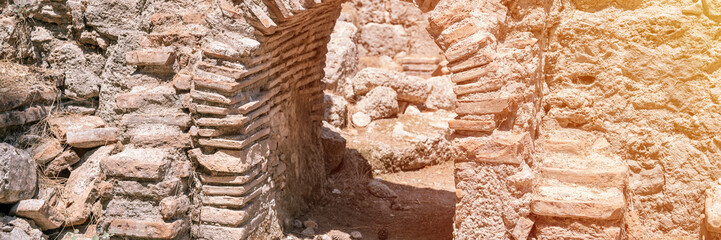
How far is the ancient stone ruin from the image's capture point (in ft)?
13.1

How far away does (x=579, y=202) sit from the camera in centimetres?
376

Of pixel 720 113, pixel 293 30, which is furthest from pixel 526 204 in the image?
pixel 293 30

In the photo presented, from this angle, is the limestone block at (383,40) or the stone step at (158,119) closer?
the stone step at (158,119)

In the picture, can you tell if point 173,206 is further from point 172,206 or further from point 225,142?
point 225,142

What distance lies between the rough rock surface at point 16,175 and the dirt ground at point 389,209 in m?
1.95

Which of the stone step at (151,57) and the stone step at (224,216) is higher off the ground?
the stone step at (151,57)

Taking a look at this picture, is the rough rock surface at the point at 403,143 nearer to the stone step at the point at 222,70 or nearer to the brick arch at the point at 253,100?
the brick arch at the point at 253,100

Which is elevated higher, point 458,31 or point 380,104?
point 458,31

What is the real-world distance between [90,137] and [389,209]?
297cm

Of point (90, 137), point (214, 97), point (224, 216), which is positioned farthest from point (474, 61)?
point (90, 137)

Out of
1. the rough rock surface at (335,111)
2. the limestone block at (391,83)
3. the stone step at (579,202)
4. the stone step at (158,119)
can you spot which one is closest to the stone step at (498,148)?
the stone step at (579,202)

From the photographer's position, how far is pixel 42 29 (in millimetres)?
5035

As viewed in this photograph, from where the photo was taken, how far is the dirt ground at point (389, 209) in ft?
18.8

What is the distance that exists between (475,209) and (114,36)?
285cm
